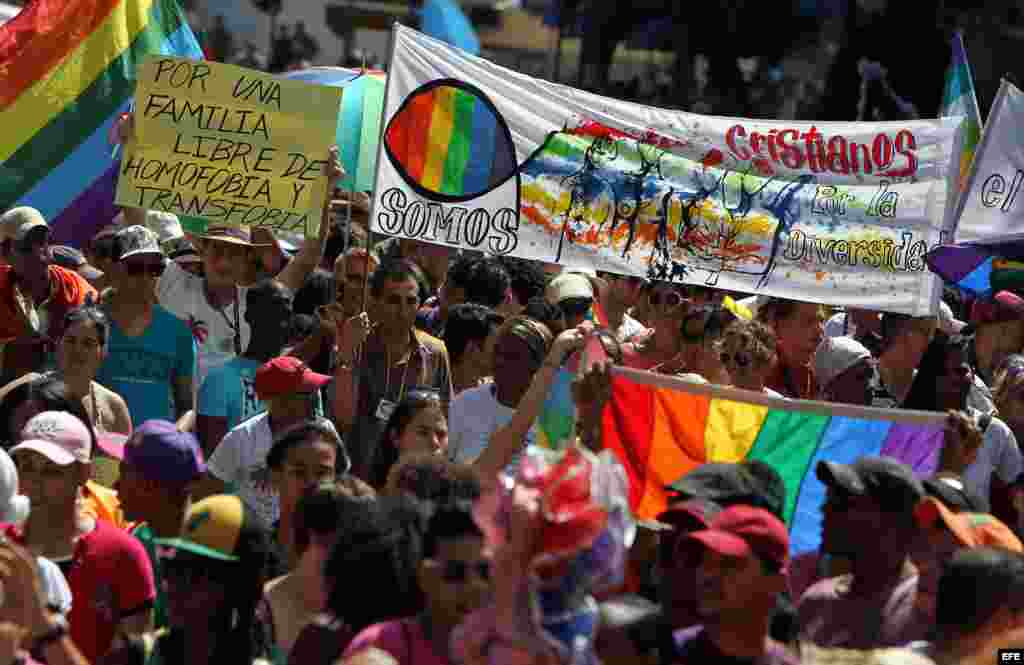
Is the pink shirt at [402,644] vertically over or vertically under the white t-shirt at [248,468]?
under

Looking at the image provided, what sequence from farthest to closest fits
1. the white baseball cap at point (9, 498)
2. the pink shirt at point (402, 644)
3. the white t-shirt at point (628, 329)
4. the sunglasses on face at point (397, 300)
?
the white t-shirt at point (628, 329)
the sunglasses on face at point (397, 300)
the white baseball cap at point (9, 498)
the pink shirt at point (402, 644)

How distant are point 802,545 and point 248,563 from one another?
152 centimetres

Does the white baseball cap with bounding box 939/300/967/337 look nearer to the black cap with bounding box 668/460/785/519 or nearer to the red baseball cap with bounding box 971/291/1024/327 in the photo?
the red baseball cap with bounding box 971/291/1024/327

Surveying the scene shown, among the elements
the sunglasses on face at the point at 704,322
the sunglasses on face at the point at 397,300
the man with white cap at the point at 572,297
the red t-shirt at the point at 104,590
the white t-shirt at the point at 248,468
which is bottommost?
the red t-shirt at the point at 104,590

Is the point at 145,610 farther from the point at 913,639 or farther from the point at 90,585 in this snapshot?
the point at 913,639

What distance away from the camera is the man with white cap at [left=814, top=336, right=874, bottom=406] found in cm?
706

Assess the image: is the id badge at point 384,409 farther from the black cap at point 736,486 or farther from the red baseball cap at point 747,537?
the red baseball cap at point 747,537

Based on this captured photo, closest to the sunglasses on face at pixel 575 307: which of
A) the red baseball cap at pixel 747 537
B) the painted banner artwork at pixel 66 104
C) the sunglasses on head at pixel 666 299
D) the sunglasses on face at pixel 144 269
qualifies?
the sunglasses on head at pixel 666 299

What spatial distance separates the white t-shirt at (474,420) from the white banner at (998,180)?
3135 mm

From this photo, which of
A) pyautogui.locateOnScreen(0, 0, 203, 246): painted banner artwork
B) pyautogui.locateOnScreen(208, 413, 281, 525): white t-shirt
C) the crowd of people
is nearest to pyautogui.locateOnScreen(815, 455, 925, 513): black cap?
the crowd of people

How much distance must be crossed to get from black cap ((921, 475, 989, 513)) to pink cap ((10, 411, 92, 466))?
2184mm

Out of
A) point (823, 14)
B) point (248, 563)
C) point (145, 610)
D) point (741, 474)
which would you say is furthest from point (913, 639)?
point (823, 14)

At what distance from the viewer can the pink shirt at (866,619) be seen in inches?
173

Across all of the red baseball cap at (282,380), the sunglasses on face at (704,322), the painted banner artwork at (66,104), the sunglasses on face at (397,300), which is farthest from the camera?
the painted banner artwork at (66,104)
